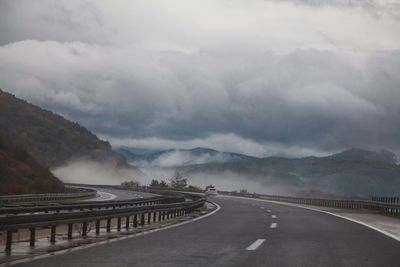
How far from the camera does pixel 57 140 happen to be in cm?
18938

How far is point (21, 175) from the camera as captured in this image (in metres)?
70.4

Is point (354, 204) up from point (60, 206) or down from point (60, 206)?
up

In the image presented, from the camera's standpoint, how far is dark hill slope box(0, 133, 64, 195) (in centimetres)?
6321

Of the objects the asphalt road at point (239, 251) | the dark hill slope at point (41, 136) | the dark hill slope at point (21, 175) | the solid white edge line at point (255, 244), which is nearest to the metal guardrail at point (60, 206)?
the asphalt road at point (239, 251)

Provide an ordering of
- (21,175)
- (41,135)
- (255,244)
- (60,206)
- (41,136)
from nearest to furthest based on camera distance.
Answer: (255,244)
(60,206)
(21,175)
(41,136)
(41,135)

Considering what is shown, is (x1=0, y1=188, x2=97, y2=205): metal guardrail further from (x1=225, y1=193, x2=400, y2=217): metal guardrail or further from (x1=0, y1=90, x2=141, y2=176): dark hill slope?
(x1=0, y1=90, x2=141, y2=176): dark hill slope

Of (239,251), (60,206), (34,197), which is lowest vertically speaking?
(239,251)

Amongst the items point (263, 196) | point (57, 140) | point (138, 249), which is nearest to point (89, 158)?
point (57, 140)

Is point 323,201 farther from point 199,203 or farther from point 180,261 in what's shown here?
point 180,261

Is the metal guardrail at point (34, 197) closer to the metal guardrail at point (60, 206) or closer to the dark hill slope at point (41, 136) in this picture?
the metal guardrail at point (60, 206)

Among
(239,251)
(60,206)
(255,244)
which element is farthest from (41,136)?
(239,251)

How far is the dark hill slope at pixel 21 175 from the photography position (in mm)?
63213

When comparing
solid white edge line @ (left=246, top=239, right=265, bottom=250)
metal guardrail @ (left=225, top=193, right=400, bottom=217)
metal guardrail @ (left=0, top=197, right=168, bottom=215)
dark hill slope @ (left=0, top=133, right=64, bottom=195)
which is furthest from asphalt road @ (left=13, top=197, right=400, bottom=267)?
dark hill slope @ (left=0, top=133, right=64, bottom=195)

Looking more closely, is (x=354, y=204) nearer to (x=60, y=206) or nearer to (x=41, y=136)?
(x=60, y=206)
